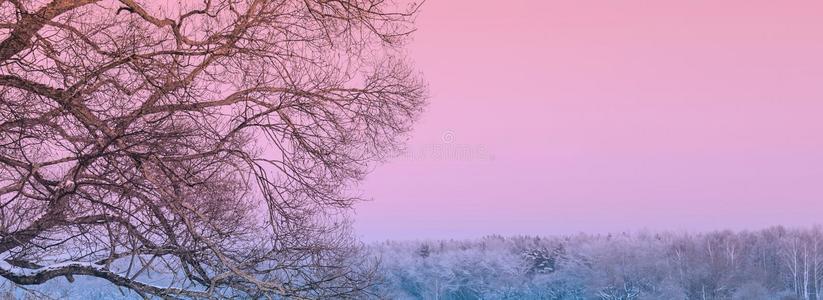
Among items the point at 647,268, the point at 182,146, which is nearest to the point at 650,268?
the point at 647,268

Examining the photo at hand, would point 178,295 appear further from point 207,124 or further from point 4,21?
point 4,21

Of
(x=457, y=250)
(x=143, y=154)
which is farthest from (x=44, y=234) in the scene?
(x=457, y=250)

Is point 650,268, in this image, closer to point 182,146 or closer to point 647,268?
point 647,268

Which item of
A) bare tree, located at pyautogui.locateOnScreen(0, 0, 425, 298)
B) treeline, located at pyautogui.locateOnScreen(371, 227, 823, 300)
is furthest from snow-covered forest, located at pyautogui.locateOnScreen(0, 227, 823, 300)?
bare tree, located at pyautogui.locateOnScreen(0, 0, 425, 298)

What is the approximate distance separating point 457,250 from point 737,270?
50.5 feet

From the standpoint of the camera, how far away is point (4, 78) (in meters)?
8.09

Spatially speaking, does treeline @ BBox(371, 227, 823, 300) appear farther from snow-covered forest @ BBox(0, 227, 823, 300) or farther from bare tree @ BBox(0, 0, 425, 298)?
bare tree @ BBox(0, 0, 425, 298)

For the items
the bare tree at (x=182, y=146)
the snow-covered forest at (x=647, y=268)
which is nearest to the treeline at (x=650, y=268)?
Result: the snow-covered forest at (x=647, y=268)

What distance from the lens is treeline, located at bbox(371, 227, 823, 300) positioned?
56.2m

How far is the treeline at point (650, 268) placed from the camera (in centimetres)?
5625

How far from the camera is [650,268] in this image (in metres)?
58.2

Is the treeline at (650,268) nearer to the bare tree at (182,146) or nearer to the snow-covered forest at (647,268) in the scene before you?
the snow-covered forest at (647,268)

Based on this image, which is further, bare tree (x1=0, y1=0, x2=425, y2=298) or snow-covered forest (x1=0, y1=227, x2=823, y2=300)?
snow-covered forest (x1=0, y1=227, x2=823, y2=300)

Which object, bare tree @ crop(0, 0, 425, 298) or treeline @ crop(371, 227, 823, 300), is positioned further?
treeline @ crop(371, 227, 823, 300)
